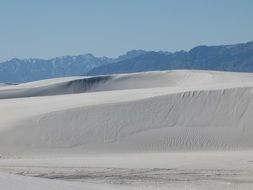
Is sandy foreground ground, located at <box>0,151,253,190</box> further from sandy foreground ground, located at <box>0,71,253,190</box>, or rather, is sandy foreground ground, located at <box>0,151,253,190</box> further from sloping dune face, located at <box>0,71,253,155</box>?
sloping dune face, located at <box>0,71,253,155</box>

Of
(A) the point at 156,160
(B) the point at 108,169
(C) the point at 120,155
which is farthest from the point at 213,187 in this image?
(C) the point at 120,155

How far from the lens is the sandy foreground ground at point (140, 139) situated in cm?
1402

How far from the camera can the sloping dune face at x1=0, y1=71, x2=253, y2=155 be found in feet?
69.2

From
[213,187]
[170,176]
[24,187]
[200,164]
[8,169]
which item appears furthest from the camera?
[200,164]

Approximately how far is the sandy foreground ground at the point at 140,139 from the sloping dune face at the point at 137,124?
0.04m

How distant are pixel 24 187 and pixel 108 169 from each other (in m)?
4.91

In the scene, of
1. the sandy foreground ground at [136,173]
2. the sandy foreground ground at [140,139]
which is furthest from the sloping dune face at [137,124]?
the sandy foreground ground at [136,173]

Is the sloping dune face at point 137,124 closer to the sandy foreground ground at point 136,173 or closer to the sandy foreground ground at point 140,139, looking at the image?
the sandy foreground ground at point 140,139

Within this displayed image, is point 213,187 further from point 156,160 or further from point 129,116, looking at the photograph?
point 129,116

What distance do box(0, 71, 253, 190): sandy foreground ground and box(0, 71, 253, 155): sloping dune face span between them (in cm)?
4

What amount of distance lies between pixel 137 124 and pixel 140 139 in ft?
4.70

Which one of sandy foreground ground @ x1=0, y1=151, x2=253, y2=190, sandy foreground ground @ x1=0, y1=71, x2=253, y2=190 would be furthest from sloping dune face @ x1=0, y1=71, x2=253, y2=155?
sandy foreground ground @ x1=0, y1=151, x2=253, y2=190

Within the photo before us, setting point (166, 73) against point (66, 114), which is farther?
point (166, 73)

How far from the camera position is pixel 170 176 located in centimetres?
1382
